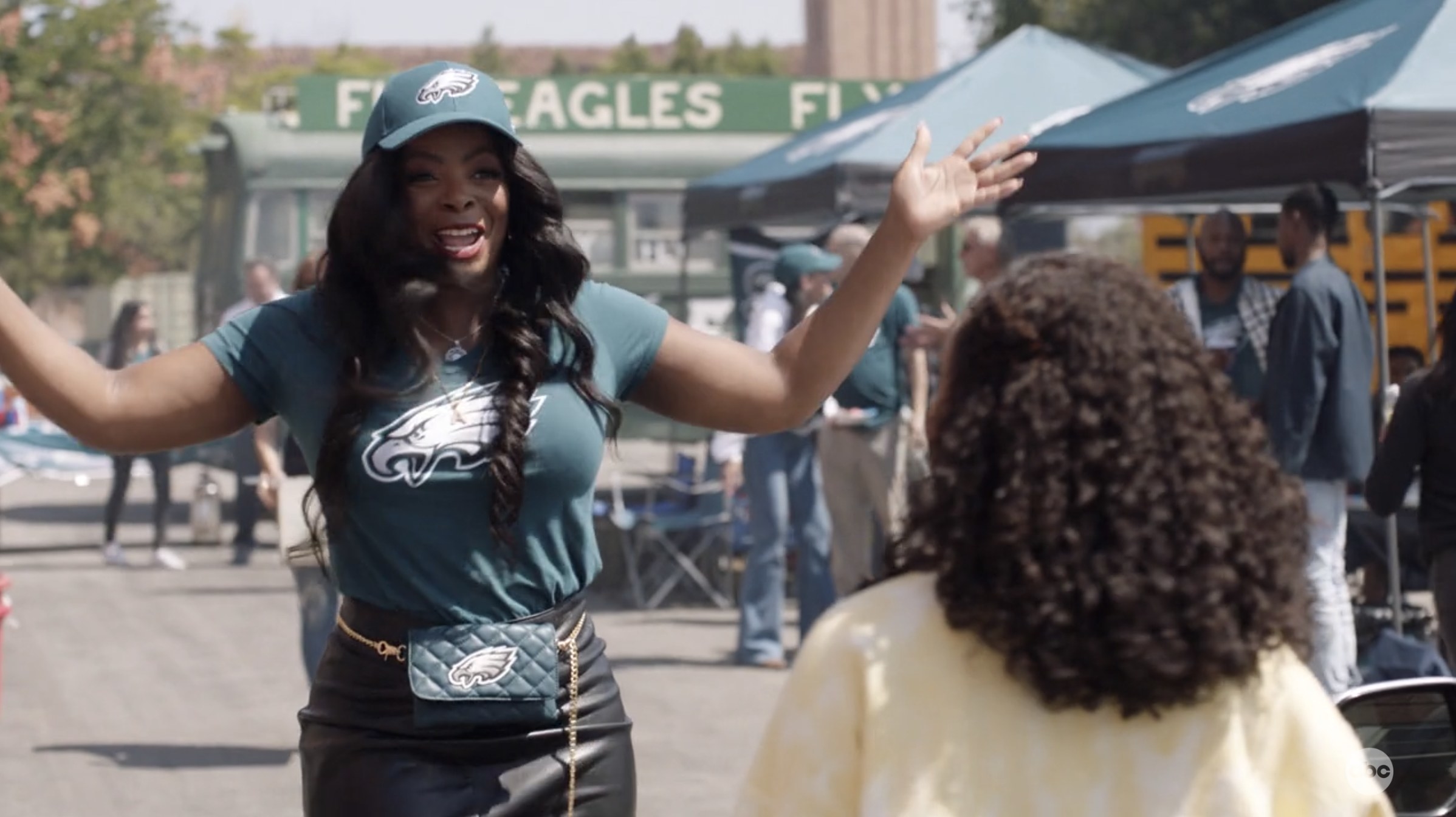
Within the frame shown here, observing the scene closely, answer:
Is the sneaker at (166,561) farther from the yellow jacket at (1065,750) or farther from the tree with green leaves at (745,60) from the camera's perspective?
the tree with green leaves at (745,60)

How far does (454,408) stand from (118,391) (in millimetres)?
498

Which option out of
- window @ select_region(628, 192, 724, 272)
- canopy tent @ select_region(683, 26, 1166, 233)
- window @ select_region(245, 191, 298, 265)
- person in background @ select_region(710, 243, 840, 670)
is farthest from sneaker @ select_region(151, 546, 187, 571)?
person in background @ select_region(710, 243, 840, 670)

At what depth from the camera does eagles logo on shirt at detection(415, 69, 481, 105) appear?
11.5 ft

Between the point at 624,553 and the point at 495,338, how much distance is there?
10573 millimetres

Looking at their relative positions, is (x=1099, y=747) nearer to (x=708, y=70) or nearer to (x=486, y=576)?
(x=486, y=576)

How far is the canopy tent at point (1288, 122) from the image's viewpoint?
797cm

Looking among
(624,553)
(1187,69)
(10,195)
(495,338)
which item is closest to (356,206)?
(495,338)

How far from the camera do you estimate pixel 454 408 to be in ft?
11.4

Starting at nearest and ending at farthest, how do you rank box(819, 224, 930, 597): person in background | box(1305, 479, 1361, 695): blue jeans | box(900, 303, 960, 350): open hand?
box(1305, 479, 1361, 695): blue jeans
box(900, 303, 960, 350): open hand
box(819, 224, 930, 597): person in background

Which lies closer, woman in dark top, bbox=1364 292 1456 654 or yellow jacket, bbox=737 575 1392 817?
yellow jacket, bbox=737 575 1392 817

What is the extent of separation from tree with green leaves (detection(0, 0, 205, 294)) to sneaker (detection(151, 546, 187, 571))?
18717 millimetres

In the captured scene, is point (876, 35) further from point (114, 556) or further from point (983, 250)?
point (983, 250)

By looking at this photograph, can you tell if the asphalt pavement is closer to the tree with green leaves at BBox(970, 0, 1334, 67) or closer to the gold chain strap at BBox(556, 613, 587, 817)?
the gold chain strap at BBox(556, 613, 587, 817)

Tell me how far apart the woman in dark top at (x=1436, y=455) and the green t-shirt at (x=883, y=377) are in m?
4.03
